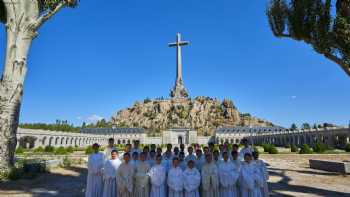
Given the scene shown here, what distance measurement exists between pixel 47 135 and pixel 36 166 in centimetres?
3987

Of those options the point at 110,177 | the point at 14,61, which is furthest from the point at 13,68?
the point at 110,177

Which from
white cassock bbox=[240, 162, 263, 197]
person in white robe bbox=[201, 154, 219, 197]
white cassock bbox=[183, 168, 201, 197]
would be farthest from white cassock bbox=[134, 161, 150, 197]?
white cassock bbox=[240, 162, 263, 197]

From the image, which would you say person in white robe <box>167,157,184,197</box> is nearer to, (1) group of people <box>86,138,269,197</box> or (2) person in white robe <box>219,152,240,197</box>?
(1) group of people <box>86,138,269,197</box>

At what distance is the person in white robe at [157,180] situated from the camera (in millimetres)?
7328

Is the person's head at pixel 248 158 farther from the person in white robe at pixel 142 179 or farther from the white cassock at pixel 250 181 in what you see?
the person in white robe at pixel 142 179

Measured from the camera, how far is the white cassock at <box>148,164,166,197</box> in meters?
7.33

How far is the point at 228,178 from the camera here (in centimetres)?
738

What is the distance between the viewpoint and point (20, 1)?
40.6 ft

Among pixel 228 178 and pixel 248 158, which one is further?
pixel 248 158

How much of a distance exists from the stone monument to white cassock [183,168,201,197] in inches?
2861

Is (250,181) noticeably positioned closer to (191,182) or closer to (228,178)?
(228,178)

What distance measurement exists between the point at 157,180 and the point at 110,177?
1.53 m


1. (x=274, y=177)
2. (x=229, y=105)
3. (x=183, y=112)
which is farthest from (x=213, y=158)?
(x=229, y=105)

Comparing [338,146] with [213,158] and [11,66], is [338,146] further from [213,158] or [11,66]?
[11,66]
